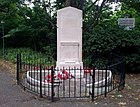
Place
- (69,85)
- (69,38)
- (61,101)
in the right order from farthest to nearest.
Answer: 1. (69,38)
2. (69,85)
3. (61,101)

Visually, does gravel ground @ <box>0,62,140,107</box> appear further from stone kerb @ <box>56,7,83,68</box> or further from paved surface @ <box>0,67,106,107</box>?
stone kerb @ <box>56,7,83,68</box>

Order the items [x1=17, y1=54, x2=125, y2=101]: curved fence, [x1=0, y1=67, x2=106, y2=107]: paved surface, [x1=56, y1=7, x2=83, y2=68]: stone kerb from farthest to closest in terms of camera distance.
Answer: [x1=56, y1=7, x2=83, y2=68]: stone kerb
[x1=17, y1=54, x2=125, y2=101]: curved fence
[x1=0, y1=67, x2=106, y2=107]: paved surface

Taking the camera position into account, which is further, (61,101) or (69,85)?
(69,85)

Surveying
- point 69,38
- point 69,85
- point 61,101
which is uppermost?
point 69,38

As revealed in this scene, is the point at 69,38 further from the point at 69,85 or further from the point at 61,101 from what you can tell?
the point at 61,101

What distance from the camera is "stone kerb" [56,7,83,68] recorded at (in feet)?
33.2

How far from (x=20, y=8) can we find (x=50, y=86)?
1015 cm

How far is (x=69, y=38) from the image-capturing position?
10.2m

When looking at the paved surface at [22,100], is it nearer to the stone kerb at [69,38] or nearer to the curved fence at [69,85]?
the curved fence at [69,85]

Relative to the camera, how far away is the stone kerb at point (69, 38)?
10.1 metres

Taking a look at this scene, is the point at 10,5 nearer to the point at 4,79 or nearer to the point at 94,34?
the point at 94,34

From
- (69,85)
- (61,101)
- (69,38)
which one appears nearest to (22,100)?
(61,101)

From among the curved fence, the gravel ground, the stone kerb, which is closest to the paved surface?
the gravel ground

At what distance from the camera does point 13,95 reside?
311 inches
